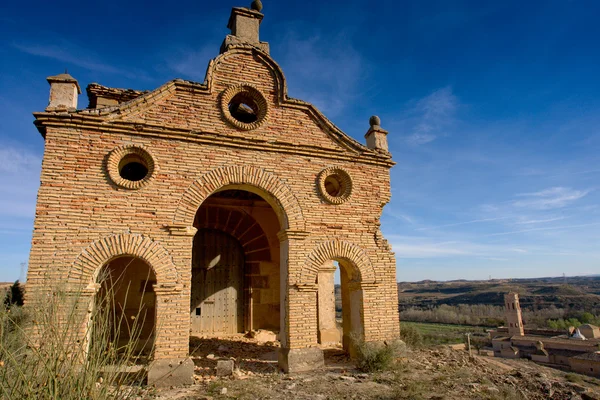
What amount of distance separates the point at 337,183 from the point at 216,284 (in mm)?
4838

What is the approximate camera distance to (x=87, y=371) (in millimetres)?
2805

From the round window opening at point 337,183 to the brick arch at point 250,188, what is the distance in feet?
2.69

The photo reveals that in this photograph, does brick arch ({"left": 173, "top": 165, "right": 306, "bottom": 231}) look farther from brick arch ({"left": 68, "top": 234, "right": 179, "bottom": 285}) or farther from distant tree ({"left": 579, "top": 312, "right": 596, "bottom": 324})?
distant tree ({"left": 579, "top": 312, "right": 596, "bottom": 324})

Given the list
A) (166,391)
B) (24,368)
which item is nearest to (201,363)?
(166,391)

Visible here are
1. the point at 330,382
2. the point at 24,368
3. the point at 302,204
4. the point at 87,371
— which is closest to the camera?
the point at 87,371

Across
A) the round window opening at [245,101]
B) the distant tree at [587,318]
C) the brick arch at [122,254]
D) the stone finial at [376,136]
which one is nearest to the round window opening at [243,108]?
the round window opening at [245,101]

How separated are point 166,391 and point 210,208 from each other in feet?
19.0

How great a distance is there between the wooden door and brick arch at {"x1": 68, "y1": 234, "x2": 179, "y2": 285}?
12.2ft

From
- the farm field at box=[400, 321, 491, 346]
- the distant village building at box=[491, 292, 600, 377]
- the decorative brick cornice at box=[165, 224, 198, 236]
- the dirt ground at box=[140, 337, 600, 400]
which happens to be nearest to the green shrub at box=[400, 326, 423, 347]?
the dirt ground at box=[140, 337, 600, 400]

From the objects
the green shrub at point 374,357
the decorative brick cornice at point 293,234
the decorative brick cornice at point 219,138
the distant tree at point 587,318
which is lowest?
the distant tree at point 587,318

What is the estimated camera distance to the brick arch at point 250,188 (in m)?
8.29

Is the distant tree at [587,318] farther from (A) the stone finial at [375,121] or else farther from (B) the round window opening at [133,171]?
(B) the round window opening at [133,171]

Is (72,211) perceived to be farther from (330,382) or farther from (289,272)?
(330,382)

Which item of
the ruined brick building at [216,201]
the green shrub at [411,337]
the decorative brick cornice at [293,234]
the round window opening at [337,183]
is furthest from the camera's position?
the green shrub at [411,337]
